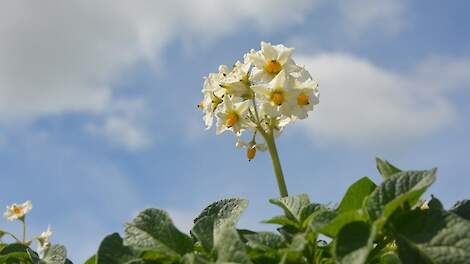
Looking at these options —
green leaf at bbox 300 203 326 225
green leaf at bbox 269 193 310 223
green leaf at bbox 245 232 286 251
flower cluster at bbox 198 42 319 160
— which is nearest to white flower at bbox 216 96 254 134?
flower cluster at bbox 198 42 319 160

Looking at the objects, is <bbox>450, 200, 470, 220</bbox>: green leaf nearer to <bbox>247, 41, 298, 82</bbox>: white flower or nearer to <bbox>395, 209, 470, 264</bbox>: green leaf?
<bbox>395, 209, 470, 264</bbox>: green leaf

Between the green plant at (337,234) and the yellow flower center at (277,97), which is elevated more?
the yellow flower center at (277,97)

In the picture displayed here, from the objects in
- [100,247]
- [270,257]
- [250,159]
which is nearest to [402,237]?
[270,257]

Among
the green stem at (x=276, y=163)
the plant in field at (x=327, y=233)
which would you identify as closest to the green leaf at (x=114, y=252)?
the plant in field at (x=327, y=233)

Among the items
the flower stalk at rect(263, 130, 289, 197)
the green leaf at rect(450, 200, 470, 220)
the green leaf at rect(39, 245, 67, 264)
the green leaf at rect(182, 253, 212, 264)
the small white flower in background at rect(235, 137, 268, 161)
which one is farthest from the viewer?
the small white flower in background at rect(235, 137, 268, 161)

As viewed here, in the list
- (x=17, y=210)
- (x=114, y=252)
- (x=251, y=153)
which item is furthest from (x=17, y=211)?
(x=114, y=252)

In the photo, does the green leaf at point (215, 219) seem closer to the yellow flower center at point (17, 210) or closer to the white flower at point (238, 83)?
the white flower at point (238, 83)
